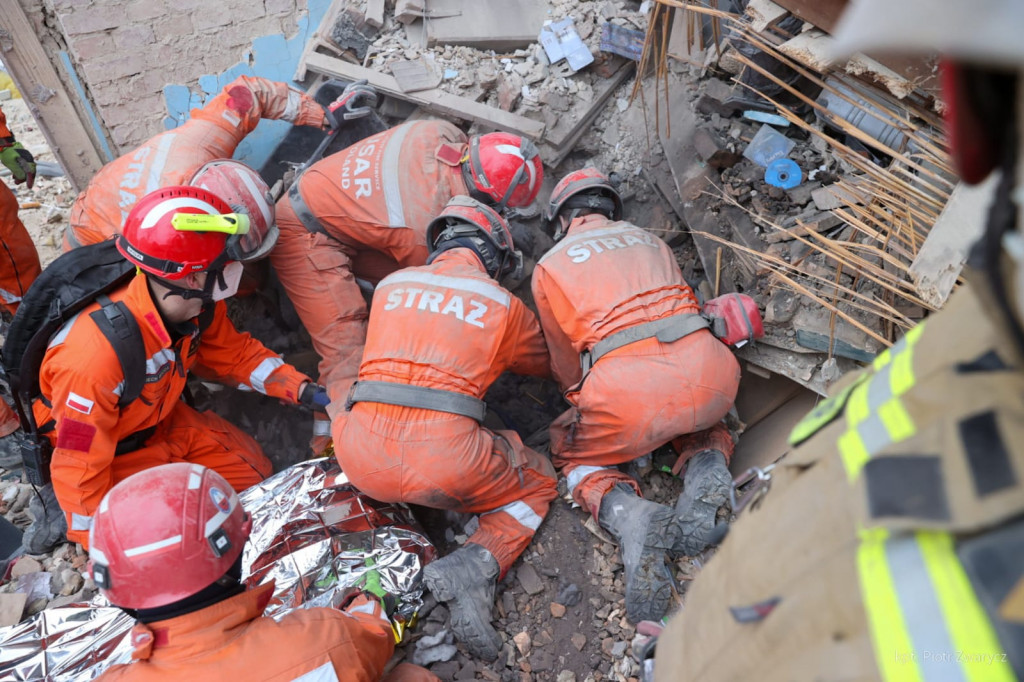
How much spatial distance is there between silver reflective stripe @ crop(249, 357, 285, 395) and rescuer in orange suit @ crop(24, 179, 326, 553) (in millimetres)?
301

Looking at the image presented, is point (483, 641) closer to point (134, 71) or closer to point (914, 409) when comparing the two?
point (914, 409)

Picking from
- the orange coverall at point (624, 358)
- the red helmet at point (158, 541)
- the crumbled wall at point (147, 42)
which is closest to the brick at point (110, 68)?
the crumbled wall at point (147, 42)

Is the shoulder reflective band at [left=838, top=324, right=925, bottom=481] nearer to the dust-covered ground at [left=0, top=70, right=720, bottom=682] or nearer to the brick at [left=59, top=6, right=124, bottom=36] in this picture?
the dust-covered ground at [left=0, top=70, right=720, bottom=682]

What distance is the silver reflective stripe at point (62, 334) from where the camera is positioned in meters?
2.95

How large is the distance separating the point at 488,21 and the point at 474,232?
8.29 ft

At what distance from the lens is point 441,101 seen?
4.80 meters

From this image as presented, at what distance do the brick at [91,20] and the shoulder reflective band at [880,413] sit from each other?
5532mm

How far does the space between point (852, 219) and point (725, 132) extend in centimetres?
142

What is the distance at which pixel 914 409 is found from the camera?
1.02m

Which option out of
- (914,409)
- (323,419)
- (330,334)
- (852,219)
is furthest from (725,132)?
(914,409)

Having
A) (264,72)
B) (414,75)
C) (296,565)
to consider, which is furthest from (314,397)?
(264,72)

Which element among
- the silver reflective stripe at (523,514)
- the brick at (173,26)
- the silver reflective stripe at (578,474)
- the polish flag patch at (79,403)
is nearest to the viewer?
the polish flag patch at (79,403)

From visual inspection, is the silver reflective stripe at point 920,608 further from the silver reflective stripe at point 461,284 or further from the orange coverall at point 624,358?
the silver reflective stripe at point 461,284

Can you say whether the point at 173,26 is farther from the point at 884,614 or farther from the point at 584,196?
the point at 884,614
